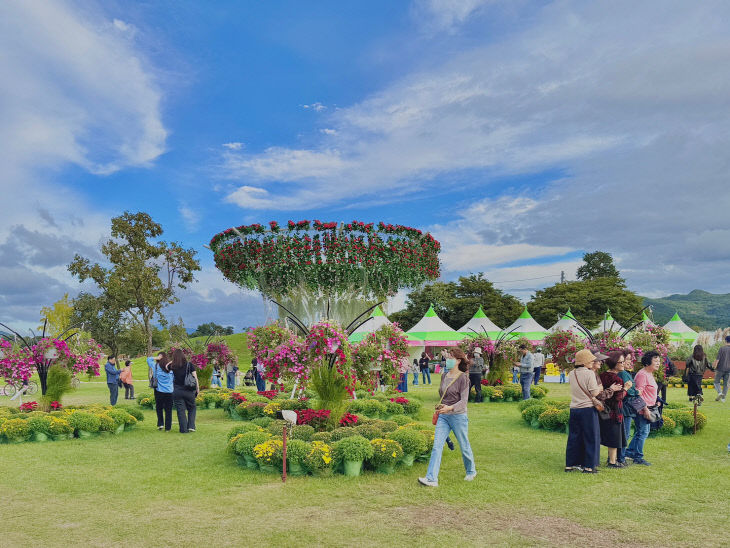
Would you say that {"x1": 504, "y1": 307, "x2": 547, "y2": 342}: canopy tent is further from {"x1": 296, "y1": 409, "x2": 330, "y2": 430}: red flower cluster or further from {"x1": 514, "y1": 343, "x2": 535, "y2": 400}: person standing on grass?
{"x1": 296, "y1": 409, "x2": 330, "y2": 430}: red flower cluster

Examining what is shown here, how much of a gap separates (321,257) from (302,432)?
27.6 feet

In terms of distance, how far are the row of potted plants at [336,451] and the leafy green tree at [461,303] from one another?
5029cm

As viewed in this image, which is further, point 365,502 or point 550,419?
point 550,419

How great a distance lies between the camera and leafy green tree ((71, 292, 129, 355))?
50.4m

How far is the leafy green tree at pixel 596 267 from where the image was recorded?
78.6 meters

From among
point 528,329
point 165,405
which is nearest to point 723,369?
point 165,405

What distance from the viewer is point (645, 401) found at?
893 centimetres

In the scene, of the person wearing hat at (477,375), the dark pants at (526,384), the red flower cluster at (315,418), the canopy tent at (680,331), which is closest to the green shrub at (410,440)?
the red flower cluster at (315,418)

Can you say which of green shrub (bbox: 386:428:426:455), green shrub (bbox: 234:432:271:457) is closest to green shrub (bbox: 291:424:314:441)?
green shrub (bbox: 234:432:271:457)

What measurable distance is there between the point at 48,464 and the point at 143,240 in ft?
119

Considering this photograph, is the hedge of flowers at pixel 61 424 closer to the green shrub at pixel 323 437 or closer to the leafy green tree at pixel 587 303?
the green shrub at pixel 323 437

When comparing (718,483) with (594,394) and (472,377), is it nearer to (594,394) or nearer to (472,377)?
(594,394)

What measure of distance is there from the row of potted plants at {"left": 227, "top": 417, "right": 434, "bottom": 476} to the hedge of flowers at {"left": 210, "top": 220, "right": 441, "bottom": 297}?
28.4ft

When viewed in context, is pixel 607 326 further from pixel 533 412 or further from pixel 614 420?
pixel 614 420
